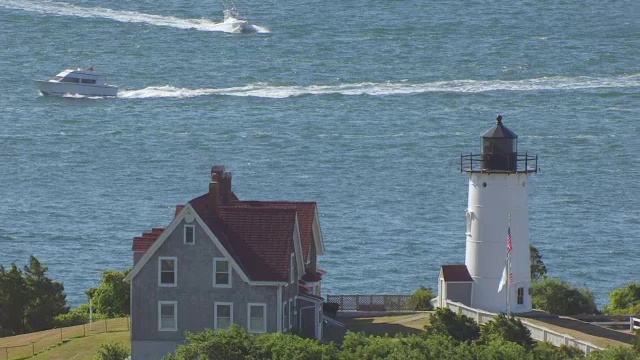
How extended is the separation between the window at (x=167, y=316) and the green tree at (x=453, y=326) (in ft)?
19.7

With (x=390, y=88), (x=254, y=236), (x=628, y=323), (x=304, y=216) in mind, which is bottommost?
(x=628, y=323)

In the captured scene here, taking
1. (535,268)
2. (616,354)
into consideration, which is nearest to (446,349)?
(616,354)

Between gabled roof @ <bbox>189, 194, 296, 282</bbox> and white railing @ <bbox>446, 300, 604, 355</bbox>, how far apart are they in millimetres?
5490

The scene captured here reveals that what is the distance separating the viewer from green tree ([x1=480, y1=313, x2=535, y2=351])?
49897 millimetres

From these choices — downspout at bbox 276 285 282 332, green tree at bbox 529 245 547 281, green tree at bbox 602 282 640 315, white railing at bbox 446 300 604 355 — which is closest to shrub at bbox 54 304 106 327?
white railing at bbox 446 300 604 355

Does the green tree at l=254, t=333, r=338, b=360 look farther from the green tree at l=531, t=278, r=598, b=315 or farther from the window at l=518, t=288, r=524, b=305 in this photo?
the green tree at l=531, t=278, r=598, b=315

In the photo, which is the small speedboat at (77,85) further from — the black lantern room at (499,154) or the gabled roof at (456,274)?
the black lantern room at (499,154)

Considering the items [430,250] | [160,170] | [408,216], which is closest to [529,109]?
[160,170]

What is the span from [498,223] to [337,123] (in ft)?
278

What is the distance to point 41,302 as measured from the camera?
6228cm

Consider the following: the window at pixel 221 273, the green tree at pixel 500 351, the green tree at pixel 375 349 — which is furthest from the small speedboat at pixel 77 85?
the green tree at pixel 500 351

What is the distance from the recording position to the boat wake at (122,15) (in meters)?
186

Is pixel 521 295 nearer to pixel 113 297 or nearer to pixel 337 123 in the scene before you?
pixel 113 297

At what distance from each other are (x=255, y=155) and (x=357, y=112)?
24.5m
